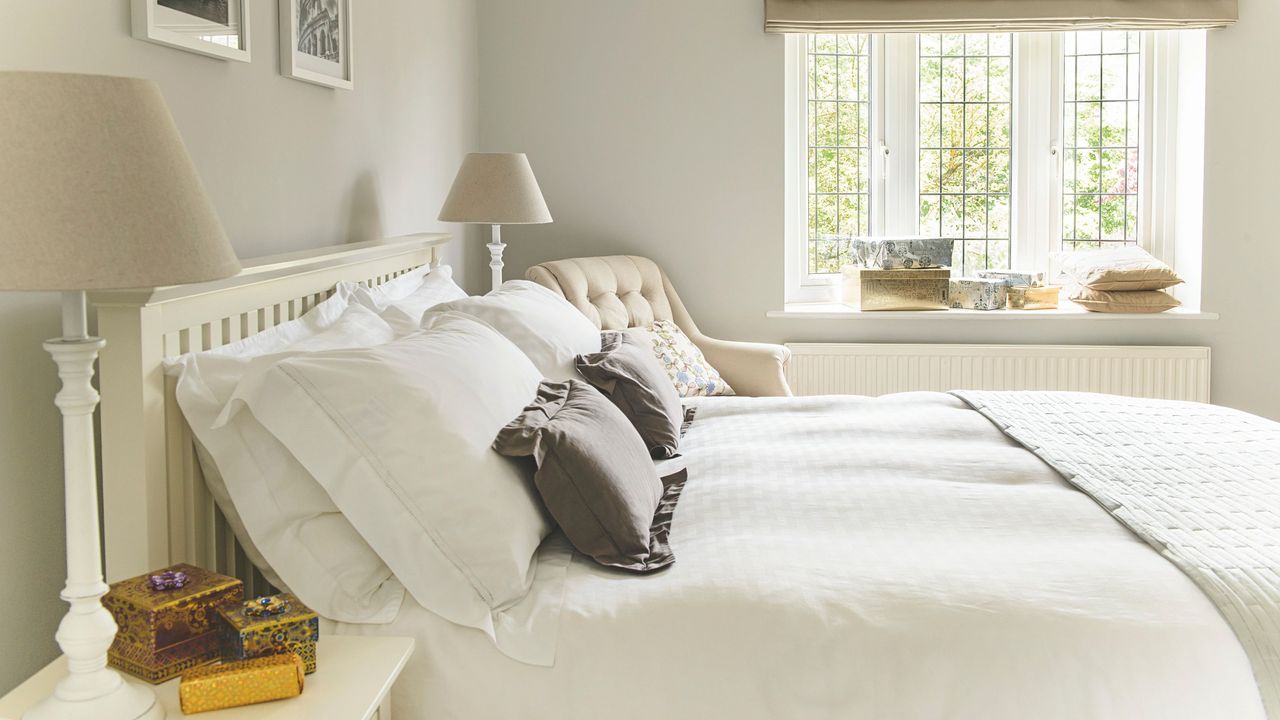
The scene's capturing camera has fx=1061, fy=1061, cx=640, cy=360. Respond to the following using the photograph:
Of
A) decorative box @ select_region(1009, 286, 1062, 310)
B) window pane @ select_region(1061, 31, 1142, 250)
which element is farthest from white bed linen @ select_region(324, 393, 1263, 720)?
window pane @ select_region(1061, 31, 1142, 250)

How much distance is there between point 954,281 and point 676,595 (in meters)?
3.33

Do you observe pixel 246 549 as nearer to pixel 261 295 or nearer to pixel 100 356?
pixel 100 356

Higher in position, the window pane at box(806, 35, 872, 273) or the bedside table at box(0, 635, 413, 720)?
the window pane at box(806, 35, 872, 273)

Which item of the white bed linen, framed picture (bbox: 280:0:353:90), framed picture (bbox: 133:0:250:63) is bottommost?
the white bed linen

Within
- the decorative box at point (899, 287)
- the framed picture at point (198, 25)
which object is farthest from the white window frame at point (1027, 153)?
the framed picture at point (198, 25)

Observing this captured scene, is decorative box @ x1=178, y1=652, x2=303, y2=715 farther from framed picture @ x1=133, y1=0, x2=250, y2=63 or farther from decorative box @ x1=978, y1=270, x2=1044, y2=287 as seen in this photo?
decorative box @ x1=978, y1=270, x2=1044, y2=287

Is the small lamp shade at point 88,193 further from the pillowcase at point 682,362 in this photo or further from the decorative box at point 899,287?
the decorative box at point 899,287

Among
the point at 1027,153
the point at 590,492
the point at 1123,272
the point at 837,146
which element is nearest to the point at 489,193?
the point at 590,492

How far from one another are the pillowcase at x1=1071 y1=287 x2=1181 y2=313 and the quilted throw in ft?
5.38

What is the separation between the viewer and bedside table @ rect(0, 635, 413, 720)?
1.17 meters

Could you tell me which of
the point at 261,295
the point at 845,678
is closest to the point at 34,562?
the point at 261,295

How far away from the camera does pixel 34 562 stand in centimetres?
142

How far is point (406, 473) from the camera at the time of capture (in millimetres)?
1518

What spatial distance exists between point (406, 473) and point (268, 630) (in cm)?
34
